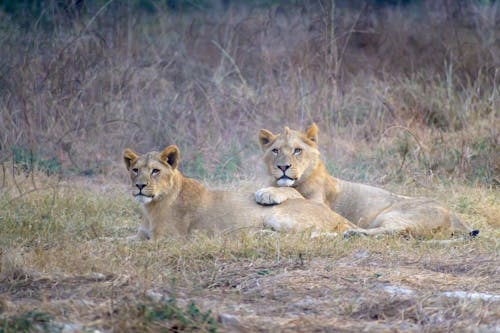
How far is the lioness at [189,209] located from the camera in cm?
633

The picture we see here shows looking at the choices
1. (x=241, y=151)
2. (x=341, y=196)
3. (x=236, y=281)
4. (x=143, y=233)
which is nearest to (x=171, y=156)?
(x=143, y=233)

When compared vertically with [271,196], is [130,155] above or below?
above

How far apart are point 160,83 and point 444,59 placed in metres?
3.55

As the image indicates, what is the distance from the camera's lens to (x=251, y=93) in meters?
10.9

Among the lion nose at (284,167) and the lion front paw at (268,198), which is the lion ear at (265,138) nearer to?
the lion nose at (284,167)

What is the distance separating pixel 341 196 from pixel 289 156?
57 cm


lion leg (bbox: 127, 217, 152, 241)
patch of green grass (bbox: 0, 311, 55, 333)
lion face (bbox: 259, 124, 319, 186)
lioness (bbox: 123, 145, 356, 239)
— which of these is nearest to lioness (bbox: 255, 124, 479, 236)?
lion face (bbox: 259, 124, 319, 186)

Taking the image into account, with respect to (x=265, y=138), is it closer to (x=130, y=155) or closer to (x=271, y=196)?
(x=271, y=196)

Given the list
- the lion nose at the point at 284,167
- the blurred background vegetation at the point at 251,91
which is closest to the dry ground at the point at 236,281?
the lion nose at the point at 284,167

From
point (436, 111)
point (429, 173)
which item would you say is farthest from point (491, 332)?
point (436, 111)

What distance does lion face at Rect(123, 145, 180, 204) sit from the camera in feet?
20.6

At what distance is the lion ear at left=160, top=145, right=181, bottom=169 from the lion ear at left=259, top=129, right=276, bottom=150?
107 centimetres

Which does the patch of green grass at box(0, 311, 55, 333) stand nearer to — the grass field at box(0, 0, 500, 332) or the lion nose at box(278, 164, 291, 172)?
the grass field at box(0, 0, 500, 332)

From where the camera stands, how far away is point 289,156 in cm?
708
